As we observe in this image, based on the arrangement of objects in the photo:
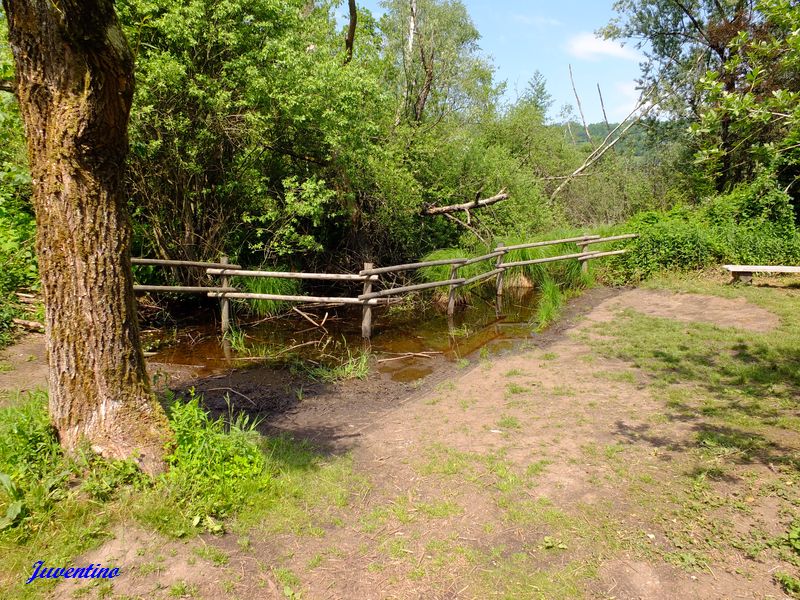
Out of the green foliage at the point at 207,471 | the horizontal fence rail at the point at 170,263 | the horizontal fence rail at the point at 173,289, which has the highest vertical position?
the horizontal fence rail at the point at 170,263

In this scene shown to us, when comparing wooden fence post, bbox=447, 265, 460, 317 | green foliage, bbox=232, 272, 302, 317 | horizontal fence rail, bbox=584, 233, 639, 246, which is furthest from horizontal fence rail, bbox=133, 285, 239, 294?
horizontal fence rail, bbox=584, 233, 639, 246

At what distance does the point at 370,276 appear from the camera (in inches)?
315

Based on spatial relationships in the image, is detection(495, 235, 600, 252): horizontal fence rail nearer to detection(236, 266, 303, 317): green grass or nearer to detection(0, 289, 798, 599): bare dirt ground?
detection(236, 266, 303, 317): green grass

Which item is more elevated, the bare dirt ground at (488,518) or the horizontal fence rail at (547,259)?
the horizontal fence rail at (547,259)

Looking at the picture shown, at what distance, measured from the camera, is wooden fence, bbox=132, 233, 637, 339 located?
7910 mm

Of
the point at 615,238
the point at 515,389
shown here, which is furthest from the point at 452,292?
the point at 615,238

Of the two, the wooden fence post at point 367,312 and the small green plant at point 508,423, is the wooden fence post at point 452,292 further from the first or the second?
the small green plant at point 508,423

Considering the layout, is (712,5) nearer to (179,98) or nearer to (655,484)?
(179,98)

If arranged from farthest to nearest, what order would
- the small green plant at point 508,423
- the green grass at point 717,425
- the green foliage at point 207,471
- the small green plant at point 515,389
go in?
the small green plant at point 515,389, the small green plant at point 508,423, the green foliage at point 207,471, the green grass at point 717,425

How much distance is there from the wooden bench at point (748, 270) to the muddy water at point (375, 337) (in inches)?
157

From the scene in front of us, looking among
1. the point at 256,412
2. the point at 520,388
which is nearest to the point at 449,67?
the point at 520,388

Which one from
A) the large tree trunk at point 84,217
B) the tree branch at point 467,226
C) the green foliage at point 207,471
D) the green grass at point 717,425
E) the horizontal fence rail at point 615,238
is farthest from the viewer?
the tree branch at point 467,226

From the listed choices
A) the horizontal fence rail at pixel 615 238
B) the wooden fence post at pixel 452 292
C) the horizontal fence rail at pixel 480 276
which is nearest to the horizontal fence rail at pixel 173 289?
the wooden fence post at pixel 452 292

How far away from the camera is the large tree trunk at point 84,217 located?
115 inches
